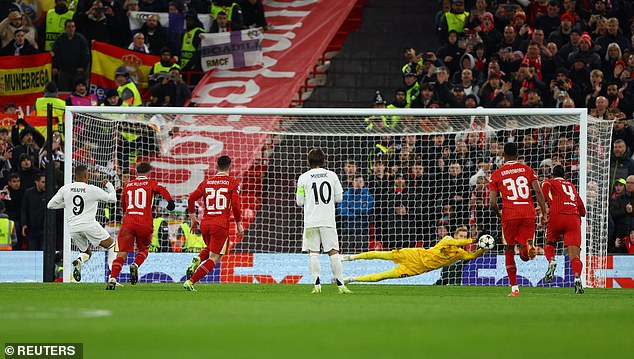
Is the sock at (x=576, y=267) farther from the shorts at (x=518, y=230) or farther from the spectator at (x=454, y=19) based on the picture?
the spectator at (x=454, y=19)

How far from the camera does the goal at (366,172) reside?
1917 centimetres

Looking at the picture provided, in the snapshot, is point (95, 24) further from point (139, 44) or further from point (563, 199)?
point (563, 199)

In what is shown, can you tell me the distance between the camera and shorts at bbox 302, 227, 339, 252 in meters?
14.8

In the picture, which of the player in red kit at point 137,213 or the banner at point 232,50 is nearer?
the player in red kit at point 137,213

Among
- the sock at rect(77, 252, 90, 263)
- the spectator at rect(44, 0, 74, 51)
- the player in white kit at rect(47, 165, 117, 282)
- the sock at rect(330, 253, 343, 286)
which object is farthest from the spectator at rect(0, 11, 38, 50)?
the sock at rect(330, 253, 343, 286)

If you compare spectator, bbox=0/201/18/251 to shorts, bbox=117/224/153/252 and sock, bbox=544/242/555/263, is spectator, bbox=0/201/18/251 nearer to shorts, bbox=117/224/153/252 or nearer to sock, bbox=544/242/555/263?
shorts, bbox=117/224/153/252

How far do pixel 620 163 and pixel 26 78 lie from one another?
12676mm

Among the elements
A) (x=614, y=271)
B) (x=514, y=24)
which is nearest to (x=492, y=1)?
(x=514, y=24)

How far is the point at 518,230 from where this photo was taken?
49.1ft

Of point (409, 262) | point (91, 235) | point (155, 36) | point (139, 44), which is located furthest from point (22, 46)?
point (409, 262)

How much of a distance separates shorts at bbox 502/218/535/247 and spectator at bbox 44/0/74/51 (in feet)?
45.5

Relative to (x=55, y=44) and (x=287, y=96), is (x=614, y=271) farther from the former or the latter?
(x=55, y=44)
